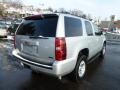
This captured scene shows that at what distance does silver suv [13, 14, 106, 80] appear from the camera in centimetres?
411

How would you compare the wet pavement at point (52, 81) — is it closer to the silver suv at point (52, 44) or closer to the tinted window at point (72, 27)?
the silver suv at point (52, 44)

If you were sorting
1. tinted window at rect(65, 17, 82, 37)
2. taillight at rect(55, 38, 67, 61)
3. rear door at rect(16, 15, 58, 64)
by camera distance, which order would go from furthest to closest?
tinted window at rect(65, 17, 82, 37)
rear door at rect(16, 15, 58, 64)
taillight at rect(55, 38, 67, 61)

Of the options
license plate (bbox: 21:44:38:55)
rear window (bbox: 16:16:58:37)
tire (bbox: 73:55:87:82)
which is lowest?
tire (bbox: 73:55:87:82)

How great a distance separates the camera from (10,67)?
6594mm

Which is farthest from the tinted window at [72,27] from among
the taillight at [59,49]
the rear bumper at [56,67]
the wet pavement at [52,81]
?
the wet pavement at [52,81]

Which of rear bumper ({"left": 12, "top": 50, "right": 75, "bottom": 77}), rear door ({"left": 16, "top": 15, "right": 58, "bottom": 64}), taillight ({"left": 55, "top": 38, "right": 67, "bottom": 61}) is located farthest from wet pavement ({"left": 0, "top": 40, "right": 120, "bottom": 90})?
taillight ({"left": 55, "top": 38, "right": 67, "bottom": 61})

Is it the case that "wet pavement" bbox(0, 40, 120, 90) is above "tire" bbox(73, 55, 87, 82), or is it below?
below

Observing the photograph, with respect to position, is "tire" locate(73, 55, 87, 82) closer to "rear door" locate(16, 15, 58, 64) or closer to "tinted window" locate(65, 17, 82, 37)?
"tinted window" locate(65, 17, 82, 37)

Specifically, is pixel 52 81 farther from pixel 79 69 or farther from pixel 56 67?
pixel 56 67

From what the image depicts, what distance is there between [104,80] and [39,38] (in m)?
2.64

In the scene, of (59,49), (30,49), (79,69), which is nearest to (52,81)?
(79,69)

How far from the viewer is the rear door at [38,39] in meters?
4.17

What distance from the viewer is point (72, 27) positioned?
15.5ft

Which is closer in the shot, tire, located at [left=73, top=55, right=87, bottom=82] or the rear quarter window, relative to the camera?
the rear quarter window
